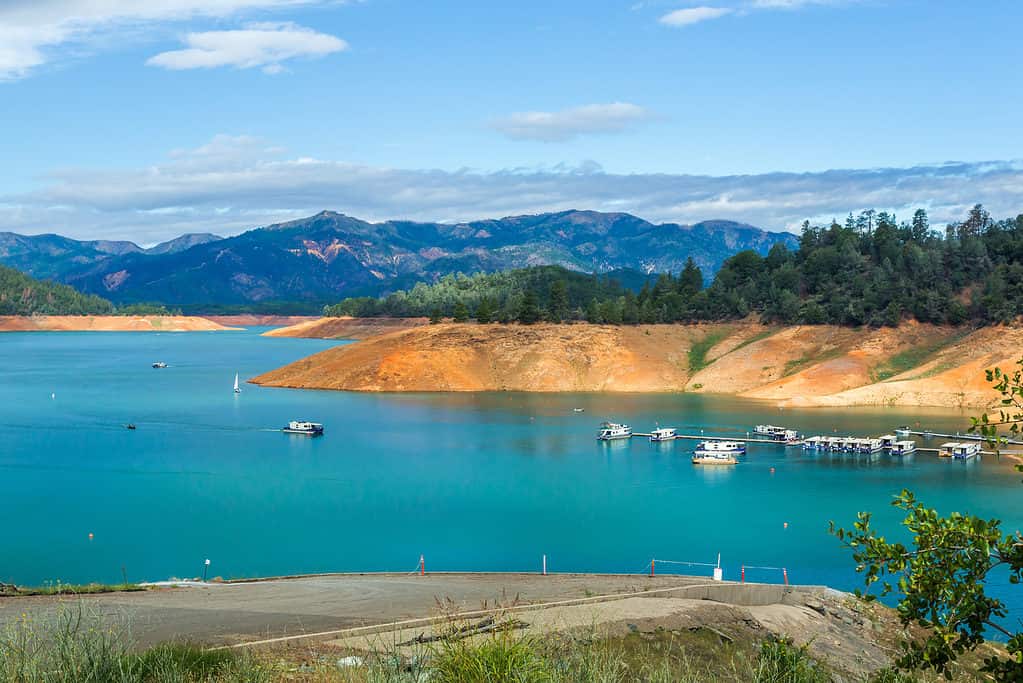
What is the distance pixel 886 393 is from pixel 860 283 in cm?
2862

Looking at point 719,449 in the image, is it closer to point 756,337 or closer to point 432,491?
point 432,491

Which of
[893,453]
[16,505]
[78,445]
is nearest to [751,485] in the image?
[893,453]

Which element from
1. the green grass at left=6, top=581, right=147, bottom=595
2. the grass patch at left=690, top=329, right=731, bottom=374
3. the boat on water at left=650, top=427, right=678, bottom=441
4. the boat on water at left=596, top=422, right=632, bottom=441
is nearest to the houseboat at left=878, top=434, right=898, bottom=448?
the boat on water at left=650, top=427, right=678, bottom=441

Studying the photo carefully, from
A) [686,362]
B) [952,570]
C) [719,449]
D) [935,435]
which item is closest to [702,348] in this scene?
[686,362]

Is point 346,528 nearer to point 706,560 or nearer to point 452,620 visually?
point 706,560

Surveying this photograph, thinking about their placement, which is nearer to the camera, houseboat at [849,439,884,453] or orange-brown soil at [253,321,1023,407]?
houseboat at [849,439,884,453]

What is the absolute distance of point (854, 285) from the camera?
149 meters

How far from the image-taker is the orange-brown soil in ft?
410

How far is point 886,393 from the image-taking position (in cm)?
12400

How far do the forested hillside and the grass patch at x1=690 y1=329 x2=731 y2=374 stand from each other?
6485 mm

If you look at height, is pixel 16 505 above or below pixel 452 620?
below

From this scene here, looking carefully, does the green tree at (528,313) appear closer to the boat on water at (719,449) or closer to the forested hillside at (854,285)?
the forested hillside at (854,285)

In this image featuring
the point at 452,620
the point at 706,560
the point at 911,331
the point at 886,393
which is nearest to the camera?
the point at 452,620

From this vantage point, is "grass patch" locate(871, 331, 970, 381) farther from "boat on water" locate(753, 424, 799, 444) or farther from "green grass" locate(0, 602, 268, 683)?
"green grass" locate(0, 602, 268, 683)
